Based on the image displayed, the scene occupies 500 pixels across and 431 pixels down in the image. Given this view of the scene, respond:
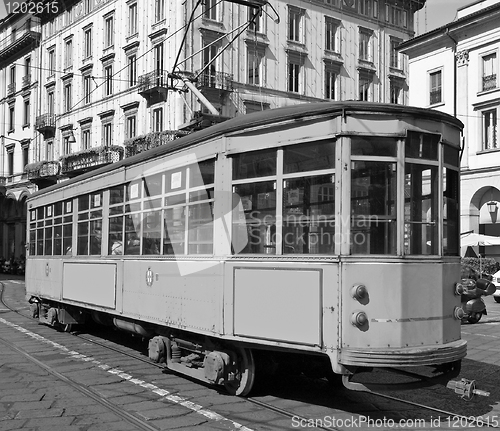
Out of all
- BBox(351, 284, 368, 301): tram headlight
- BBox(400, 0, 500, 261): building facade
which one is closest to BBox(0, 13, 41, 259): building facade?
BBox(400, 0, 500, 261): building facade

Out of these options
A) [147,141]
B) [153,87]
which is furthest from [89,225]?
[153,87]

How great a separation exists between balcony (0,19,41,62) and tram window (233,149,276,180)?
120ft

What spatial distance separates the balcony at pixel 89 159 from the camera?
29781 mm

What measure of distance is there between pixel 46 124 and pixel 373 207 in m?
34.0

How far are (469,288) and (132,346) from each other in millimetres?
6376

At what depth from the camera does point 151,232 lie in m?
7.60

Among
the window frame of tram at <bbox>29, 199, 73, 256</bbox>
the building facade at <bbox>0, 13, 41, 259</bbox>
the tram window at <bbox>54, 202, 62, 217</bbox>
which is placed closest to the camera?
the window frame of tram at <bbox>29, 199, 73, 256</bbox>

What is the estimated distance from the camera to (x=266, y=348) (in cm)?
581

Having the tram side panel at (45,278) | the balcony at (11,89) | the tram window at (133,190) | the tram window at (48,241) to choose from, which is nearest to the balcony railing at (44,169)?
the balcony at (11,89)

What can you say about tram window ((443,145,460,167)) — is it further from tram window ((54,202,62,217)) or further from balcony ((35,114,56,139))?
balcony ((35,114,56,139))

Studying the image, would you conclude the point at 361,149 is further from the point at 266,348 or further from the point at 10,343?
the point at 10,343

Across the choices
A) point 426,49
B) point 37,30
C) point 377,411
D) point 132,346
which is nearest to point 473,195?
point 426,49

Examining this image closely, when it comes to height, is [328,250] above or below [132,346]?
above

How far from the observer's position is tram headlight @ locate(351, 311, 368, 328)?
518 cm
